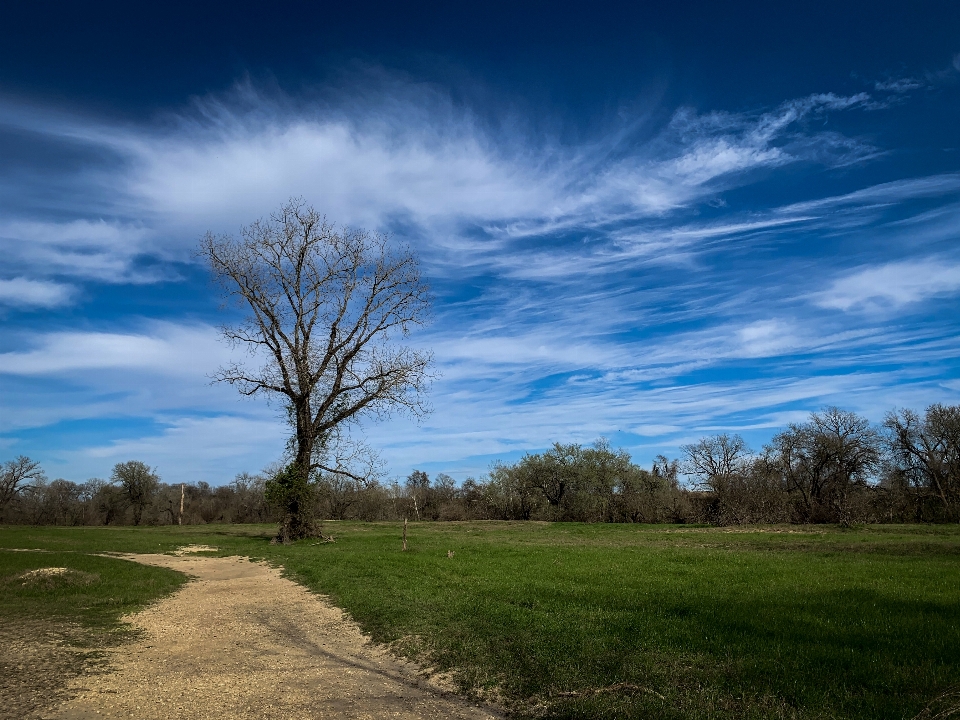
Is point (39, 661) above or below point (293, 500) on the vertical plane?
below

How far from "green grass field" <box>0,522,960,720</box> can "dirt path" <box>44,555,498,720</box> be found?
0.70 metres

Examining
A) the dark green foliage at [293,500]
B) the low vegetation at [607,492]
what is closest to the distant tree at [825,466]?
the low vegetation at [607,492]

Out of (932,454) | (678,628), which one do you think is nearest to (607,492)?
(932,454)

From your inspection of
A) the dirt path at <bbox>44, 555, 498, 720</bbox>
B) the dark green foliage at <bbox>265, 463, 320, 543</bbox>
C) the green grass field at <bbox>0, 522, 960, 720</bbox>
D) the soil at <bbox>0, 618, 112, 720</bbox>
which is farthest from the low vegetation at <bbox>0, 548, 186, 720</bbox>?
the dark green foliage at <bbox>265, 463, 320, 543</bbox>

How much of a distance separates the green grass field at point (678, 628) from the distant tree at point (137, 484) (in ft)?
193

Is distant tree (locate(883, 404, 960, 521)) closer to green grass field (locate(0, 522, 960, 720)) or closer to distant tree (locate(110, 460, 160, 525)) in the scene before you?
green grass field (locate(0, 522, 960, 720))

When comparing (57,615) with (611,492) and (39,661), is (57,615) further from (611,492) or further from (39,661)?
(611,492)

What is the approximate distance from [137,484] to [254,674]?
246 ft

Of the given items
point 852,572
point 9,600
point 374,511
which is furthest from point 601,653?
point 374,511

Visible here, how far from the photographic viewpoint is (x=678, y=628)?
909 centimetres

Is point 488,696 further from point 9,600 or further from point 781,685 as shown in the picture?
point 9,600

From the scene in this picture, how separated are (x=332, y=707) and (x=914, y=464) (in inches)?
2168

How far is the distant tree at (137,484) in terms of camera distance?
69.9 meters

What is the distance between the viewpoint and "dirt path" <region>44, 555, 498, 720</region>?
20.3ft
